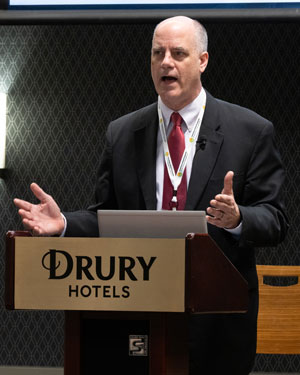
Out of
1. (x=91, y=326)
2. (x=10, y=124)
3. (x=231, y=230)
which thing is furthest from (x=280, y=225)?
Result: (x=10, y=124)

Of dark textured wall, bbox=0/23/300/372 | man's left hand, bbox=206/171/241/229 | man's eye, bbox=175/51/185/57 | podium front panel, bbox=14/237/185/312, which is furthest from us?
dark textured wall, bbox=0/23/300/372

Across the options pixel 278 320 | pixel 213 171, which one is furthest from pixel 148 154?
pixel 278 320

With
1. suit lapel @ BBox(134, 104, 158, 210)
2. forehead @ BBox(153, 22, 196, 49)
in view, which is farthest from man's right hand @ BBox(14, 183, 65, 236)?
forehead @ BBox(153, 22, 196, 49)

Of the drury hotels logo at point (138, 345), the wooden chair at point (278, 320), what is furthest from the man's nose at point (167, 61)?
the wooden chair at point (278, 320)

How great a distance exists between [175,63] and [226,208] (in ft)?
1.78

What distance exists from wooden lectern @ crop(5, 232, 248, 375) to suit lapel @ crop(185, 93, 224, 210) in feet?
1.23

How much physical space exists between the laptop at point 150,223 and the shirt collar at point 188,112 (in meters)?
0.55

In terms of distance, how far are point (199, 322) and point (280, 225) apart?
0.34 meters

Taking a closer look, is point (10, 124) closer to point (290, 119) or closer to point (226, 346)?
point (290, 119)

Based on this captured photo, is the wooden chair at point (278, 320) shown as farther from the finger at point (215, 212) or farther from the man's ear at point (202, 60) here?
the finger at point (215, 212)

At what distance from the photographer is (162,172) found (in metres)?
1.94

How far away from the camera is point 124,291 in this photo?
1448 mm

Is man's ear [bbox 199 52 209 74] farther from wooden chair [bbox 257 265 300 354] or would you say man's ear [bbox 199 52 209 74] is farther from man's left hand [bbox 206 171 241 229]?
wooden chair [bbox 257 265 300 354]

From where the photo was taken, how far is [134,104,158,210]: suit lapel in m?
1.91
